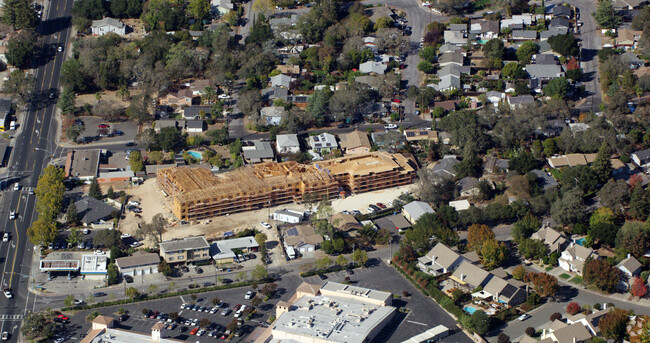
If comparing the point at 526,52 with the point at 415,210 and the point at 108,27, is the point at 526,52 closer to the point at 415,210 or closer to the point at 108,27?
the point at 415,210

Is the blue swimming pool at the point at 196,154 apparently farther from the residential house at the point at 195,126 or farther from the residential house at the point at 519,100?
the residential house at the point at 519,100

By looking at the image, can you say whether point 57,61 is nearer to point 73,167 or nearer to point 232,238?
point 73,167

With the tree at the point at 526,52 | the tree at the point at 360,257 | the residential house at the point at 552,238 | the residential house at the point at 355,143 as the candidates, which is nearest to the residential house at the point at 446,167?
the residential house at the point at 355,143

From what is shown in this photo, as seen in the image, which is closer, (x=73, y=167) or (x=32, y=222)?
(x=32, y=222)

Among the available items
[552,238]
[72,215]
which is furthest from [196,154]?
[552,238]

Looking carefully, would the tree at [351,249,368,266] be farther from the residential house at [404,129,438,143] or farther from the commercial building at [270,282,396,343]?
the residential house at [404,129,438,143]

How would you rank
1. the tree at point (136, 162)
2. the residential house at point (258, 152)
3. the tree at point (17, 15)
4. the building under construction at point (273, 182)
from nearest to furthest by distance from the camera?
the building under construction at point (273, 182)
the tree at point (136, 162)
the residential house at point (258, 152)
the tree at point (17, 15)

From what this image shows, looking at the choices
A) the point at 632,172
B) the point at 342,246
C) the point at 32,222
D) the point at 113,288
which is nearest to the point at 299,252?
the point at 342,246
